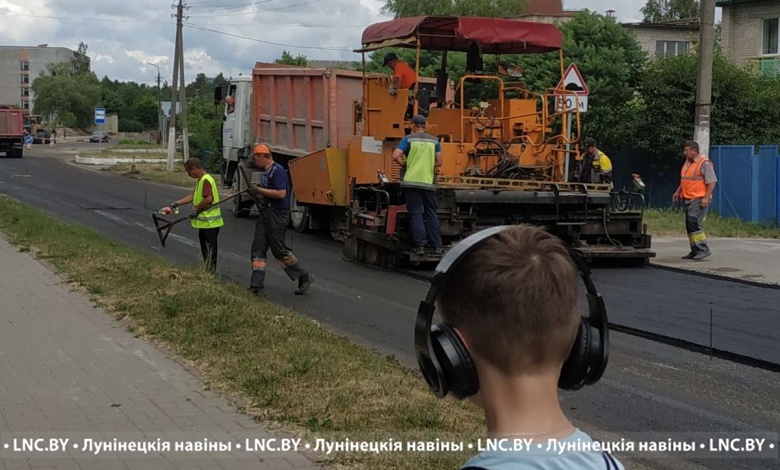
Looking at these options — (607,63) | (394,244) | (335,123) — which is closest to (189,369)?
(394,244)

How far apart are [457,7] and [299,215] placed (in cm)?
3119

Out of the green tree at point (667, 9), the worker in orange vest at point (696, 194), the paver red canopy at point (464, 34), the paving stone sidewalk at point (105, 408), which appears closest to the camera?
the paving stone sidewalk at point (105, 408)

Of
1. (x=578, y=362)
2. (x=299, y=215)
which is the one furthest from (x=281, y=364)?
(x=299, y=215)

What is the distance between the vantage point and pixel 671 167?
21.9 metres

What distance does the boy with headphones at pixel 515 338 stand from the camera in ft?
6.13

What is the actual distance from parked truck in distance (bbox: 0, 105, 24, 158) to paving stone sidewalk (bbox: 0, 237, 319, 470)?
48.7 meters

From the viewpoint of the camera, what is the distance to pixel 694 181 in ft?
45.9

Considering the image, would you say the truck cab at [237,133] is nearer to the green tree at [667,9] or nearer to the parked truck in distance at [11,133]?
the parked truck in distance at [11,133]

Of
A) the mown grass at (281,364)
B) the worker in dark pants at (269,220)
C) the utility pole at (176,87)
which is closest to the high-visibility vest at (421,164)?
the worker in dark pants at (269,220)

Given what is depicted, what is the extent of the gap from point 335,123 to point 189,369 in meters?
9.41

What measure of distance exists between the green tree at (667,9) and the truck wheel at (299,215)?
57806 millimetres

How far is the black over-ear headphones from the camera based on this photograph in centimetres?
197

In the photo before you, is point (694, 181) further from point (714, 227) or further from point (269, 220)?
point (269, 220)

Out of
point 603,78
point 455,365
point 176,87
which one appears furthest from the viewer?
point 176,87
